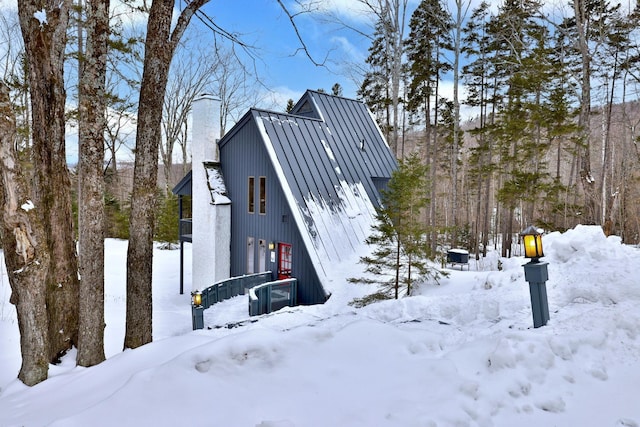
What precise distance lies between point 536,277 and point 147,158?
5.63 m

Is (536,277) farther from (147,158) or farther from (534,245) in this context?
(147,158)

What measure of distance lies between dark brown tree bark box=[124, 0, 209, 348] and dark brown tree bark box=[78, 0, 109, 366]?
1.41ft

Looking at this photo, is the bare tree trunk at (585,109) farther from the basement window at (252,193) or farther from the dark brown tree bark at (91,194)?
the dark brown tree bark at (91,194)

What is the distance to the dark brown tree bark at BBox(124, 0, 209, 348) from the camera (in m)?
5.20

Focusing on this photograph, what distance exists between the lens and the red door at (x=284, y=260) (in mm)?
11914

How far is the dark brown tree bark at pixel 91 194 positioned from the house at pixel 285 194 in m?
6.17

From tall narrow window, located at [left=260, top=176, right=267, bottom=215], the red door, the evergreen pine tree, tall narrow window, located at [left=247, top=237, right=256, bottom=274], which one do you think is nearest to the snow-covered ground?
the evergreen pine tree

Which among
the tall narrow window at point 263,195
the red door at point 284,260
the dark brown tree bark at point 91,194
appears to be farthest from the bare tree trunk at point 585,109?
the dark brown tree bark at point 91,194

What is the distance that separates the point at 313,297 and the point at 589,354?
774 cm

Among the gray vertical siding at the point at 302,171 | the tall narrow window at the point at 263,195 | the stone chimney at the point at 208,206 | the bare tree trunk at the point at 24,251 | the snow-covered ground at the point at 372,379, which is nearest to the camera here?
the snow-covered ground at the point at 372,379

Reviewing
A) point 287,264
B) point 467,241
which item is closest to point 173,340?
point 287,264

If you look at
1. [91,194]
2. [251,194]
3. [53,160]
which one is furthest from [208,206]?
[91,194]

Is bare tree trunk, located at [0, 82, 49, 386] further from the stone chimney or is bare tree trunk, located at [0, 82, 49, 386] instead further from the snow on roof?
the stone chimney

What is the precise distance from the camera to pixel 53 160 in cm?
527
